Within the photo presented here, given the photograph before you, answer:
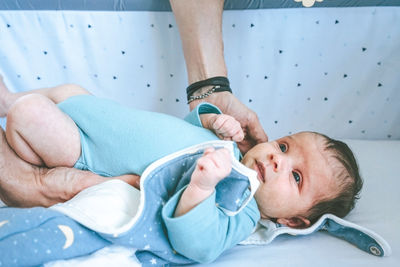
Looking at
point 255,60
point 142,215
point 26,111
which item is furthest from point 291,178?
point 26,111

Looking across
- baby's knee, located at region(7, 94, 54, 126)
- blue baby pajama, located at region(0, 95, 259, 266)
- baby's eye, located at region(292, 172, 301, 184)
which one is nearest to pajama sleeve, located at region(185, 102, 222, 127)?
blue baby pajama, located at region(0, 95, 259, 266)

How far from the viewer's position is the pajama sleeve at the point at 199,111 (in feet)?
3.29

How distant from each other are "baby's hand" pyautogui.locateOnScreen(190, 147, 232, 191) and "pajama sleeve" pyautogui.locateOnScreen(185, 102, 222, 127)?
0.31 meters

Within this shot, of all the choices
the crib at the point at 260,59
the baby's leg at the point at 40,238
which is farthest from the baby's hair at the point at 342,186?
the baby's leg at the point at 40,238

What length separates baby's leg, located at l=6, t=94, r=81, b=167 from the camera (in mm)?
792

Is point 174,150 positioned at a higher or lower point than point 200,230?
higher

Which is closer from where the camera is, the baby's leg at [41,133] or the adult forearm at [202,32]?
the baby's leg at [41,133]

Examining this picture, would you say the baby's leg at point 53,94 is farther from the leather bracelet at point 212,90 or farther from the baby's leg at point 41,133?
the leather bracelet at point 212,90

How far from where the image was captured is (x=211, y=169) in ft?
2.20

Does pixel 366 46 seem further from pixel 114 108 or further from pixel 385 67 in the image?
pixel 114 108

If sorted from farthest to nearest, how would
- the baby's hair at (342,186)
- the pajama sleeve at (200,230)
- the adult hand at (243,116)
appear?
the adult hand at (243,116) → the baby's hair at (342,186) → the pajama sleeve at (200,230)

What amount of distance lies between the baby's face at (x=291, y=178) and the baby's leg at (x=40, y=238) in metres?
0.45

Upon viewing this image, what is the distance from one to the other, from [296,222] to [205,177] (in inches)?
18.0

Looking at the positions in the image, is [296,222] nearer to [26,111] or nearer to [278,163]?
[278,163]
